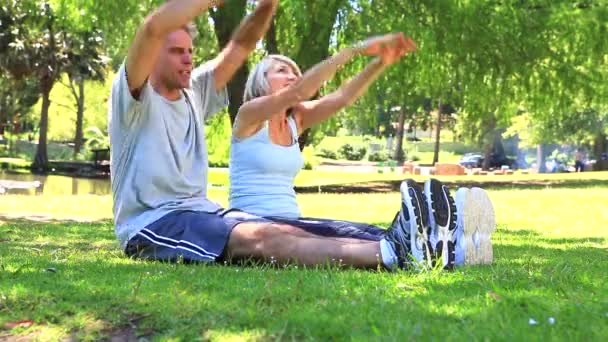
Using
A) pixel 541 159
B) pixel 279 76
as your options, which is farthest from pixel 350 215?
pixel 541 159

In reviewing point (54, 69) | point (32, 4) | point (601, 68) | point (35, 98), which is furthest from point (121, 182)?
point (35, 98)

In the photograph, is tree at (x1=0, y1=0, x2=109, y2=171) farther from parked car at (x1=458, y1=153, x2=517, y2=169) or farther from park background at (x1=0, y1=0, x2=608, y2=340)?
parked car at (x1=458, y1=153, x2=517, y2=169)

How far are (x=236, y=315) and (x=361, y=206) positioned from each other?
415 inches

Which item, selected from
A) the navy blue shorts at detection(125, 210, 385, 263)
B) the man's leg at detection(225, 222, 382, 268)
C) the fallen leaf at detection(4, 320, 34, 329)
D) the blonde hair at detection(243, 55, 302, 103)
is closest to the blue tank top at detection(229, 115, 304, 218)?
the blonde hair at detection(243, 55, 302, 103)

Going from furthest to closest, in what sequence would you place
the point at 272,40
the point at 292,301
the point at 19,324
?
the point at 272,40 < the point at 292,301 < the point at 19,324

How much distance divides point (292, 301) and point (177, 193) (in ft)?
5.47

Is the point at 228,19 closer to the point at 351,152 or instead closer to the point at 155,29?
the point at 155,29

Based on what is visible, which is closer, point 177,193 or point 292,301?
point 292,301

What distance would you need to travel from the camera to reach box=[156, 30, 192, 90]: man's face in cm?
450

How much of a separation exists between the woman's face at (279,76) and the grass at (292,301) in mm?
→ 1258

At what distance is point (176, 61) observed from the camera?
4547 millimetres

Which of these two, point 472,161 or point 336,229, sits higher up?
point 336,229

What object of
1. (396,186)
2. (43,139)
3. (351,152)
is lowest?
(396,186)

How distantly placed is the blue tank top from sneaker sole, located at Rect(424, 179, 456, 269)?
3.69ft
